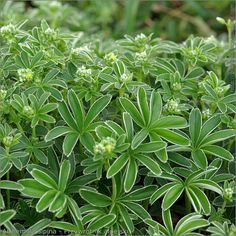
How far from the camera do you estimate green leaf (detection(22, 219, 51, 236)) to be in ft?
3.46

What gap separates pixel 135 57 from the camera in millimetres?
1328

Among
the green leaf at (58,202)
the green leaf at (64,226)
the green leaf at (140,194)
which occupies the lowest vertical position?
the green leaf at (64,226)

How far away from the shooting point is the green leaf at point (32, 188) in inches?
40.8

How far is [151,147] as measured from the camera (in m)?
1.07

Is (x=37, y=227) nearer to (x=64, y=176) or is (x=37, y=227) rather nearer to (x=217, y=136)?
(x=64, y=176)

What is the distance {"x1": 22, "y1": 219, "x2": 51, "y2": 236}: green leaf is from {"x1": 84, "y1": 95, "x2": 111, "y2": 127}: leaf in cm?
23

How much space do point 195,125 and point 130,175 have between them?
0.23m

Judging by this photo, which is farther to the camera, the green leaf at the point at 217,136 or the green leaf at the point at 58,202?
the green leaf at the point at 217,136

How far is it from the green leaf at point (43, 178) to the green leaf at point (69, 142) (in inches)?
2.6

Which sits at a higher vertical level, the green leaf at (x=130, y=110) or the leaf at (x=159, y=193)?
the green leaf at (x=130, y=110)

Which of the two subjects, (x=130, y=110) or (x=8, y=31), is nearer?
(x=130, y=110)

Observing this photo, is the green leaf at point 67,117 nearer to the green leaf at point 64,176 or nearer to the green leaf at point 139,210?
the green leaf at point 64,176

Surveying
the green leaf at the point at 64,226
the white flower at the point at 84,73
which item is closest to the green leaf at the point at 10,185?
the green leaf at the point at 64,226

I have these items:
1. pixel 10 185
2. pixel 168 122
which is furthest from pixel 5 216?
pixel 168 122
